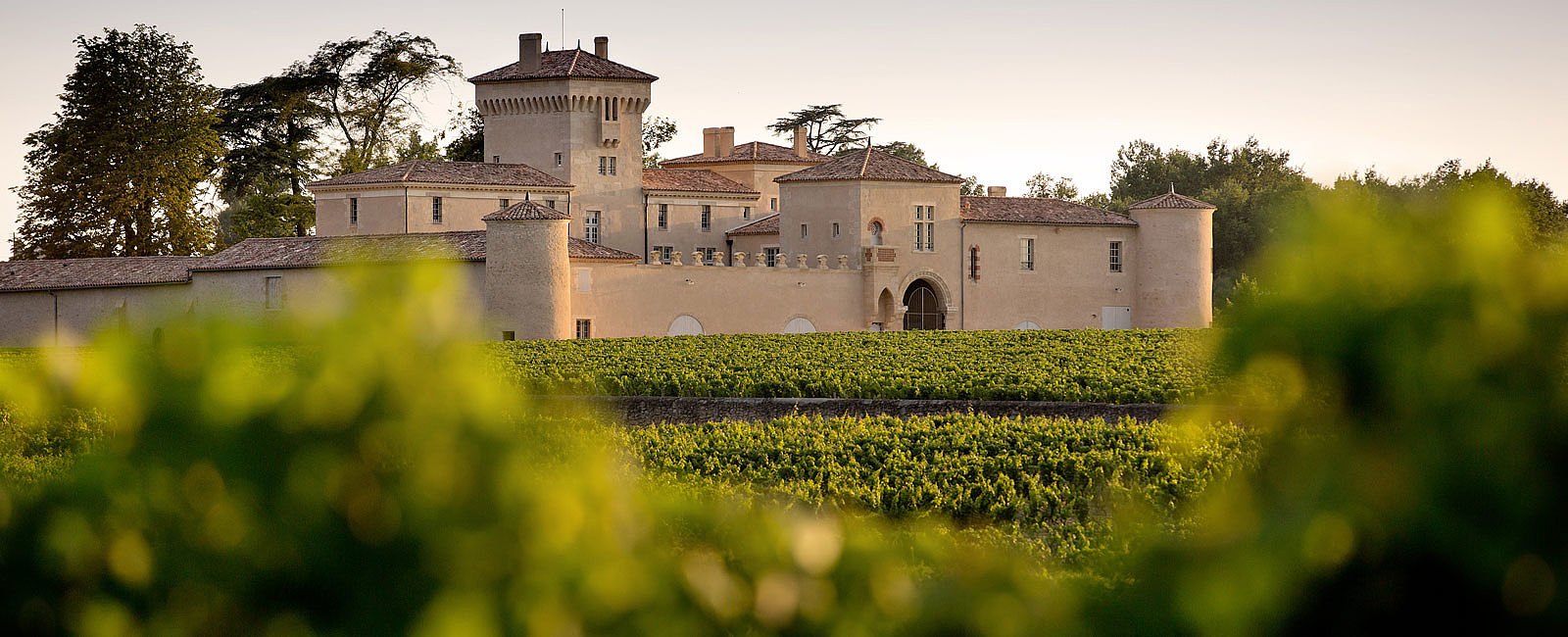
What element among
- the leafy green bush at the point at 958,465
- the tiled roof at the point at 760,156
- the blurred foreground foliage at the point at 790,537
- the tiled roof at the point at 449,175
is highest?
the tiled roof at the point at 760,156

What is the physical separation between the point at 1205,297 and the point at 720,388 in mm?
30374

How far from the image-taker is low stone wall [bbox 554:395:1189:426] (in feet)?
62.1

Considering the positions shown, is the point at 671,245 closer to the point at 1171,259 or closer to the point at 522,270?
the point at 522,270

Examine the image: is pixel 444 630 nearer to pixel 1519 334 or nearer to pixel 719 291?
pixel 1519 334

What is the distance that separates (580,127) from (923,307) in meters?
12.6

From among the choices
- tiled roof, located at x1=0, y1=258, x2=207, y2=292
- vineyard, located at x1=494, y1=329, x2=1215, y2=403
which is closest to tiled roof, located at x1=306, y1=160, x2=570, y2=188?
tiled roof, located at x1=0, y1=258, x2=207, y2=292

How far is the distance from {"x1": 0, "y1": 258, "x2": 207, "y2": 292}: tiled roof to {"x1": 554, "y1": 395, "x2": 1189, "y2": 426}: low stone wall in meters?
21.7

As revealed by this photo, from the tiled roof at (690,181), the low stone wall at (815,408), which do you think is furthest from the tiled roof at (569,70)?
the low stone wall at (815,408)

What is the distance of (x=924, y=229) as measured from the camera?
152ft

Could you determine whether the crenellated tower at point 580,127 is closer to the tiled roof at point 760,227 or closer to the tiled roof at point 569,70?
the tiled roof at point 569,70

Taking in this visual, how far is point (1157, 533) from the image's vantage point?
1843mm

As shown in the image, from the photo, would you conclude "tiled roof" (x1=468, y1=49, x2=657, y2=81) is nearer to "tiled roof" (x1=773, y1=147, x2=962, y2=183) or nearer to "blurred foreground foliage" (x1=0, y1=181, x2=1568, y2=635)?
"tiled roof" (x1=773, y1=147, x2=962, y2=183)

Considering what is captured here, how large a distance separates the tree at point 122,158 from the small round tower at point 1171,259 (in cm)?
2978

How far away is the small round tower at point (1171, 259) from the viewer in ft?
157
